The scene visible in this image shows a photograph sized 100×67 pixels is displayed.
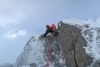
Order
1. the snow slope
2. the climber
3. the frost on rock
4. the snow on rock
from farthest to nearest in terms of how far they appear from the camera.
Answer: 1. the climber
2. the snow on rock
3. the frost on rock
4. the snow slope

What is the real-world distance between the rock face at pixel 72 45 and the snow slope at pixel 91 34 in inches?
9.5

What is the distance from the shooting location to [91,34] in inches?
Answer: 782

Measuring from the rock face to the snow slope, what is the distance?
24 centimetres

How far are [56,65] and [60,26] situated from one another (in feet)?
8.17

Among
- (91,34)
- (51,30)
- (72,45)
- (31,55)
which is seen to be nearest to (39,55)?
(31,55)

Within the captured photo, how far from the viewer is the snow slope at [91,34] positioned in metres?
18.9

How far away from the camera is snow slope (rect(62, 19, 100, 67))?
18883mm

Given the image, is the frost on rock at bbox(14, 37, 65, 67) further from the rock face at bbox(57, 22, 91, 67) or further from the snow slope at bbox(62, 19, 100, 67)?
the snow slope at bbox(62, 19, 100, 67)

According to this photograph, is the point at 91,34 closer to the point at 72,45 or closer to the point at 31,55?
the point at 72,45

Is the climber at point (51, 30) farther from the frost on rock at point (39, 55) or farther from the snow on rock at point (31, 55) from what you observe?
the snow on rock at point (31, 55)

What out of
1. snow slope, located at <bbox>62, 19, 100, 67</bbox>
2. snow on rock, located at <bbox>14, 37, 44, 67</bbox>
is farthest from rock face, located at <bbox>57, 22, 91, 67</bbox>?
snow on rock, located at <bbox>14, 37, 44, 67</bbox>

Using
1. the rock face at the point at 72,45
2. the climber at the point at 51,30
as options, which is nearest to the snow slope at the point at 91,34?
the rock face at the point at 72,45

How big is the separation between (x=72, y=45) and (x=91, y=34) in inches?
50.7

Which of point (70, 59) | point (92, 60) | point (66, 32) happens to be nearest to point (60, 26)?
point (66, 32)
